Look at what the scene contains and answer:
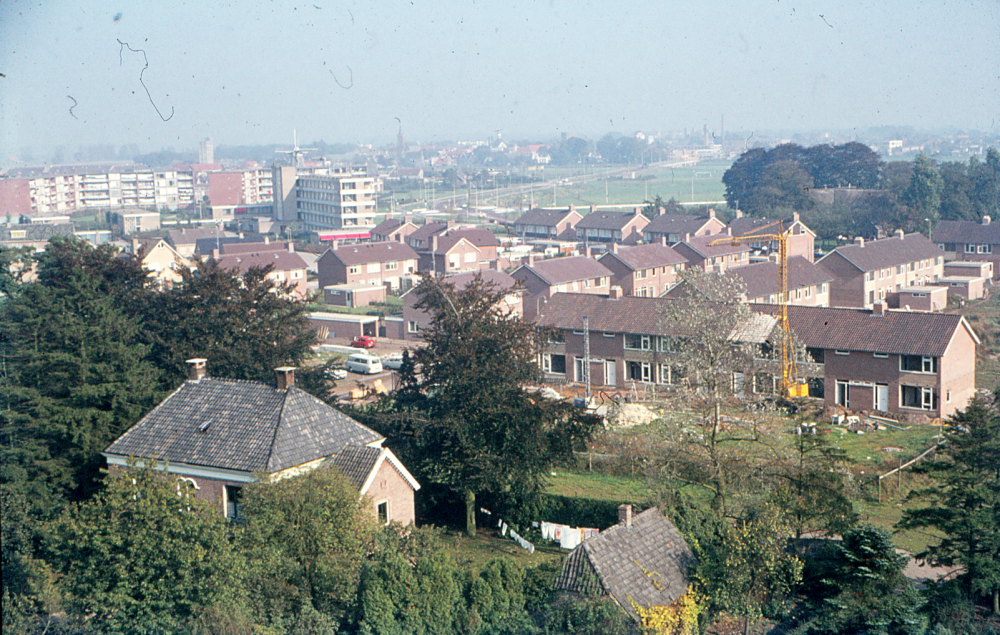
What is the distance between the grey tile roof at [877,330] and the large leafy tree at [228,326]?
13.9 m

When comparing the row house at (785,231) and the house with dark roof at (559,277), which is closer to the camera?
the house with dark roof at (559,277)

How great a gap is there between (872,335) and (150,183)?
108 m

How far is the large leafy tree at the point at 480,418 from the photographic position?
55.8ft

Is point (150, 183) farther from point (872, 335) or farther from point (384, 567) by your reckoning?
point (384, 567)

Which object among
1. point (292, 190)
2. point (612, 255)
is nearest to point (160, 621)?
point (612, 255)

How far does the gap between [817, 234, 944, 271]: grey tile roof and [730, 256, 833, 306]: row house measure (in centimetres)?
186

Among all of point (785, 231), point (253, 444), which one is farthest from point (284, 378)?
point (785, 231)

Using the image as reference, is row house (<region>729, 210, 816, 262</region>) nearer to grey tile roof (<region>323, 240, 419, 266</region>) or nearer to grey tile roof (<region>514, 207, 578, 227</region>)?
grey tile roof (<region>514, 207, 578, 227</region>)

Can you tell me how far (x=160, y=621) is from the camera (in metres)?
11.0

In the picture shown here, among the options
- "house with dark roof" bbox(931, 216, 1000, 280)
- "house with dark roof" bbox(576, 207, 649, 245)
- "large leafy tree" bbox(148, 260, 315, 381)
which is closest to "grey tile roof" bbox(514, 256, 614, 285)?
"house with dark roof" bbox(576, 207, 649, 245)

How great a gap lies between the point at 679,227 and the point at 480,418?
44909 mm

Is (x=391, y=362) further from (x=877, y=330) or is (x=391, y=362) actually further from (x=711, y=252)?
(x=711, y=252)

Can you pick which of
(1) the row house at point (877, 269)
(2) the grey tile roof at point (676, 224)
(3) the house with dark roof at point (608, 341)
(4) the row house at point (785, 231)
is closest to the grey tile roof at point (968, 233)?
(1) the row house at point (877, 269)

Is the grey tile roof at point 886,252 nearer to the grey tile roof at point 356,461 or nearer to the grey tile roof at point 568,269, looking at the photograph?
the grey tile roof at point 568,269
